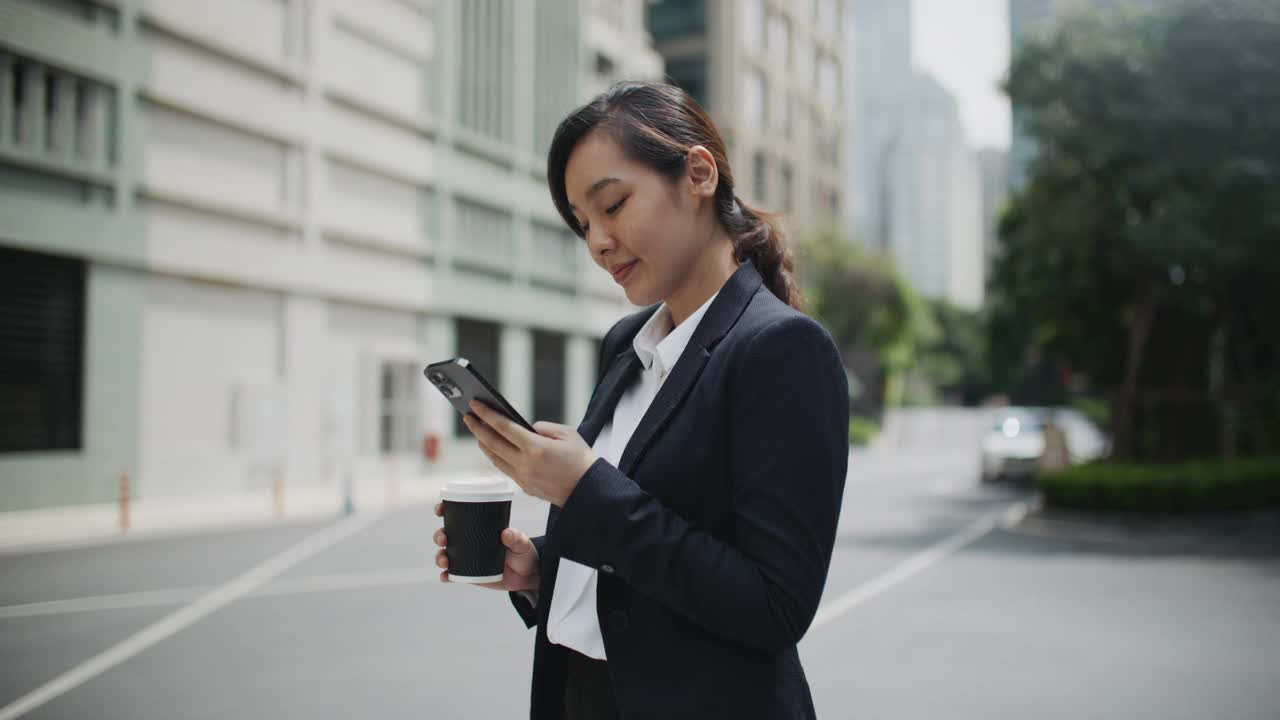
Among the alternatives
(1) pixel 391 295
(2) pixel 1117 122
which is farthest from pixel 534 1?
(2) pixel 1117 122

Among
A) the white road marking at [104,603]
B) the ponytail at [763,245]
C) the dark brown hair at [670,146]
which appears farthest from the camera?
the white road marking at [104,603]

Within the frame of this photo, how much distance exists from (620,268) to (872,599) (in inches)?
282

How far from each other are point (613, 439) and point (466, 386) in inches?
14.1

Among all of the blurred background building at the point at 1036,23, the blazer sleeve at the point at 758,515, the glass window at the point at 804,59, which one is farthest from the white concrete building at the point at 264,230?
the glass window at the point at 804,59

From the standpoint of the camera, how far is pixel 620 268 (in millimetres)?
1638

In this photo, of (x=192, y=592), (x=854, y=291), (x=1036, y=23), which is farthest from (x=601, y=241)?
(x=854, y=291)

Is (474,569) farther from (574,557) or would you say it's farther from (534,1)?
(534,1)

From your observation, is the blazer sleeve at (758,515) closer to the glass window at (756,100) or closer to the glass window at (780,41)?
the glass window at (756,100)

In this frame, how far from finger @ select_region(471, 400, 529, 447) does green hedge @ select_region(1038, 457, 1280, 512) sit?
14.5 metres

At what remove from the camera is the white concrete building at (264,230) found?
1423 cm

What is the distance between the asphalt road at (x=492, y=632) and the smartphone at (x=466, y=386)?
915 millimetres

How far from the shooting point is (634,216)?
159 cm

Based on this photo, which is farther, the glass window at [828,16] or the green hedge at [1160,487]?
the glass window at [828,16]

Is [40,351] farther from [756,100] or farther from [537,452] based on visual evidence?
[756,100]
